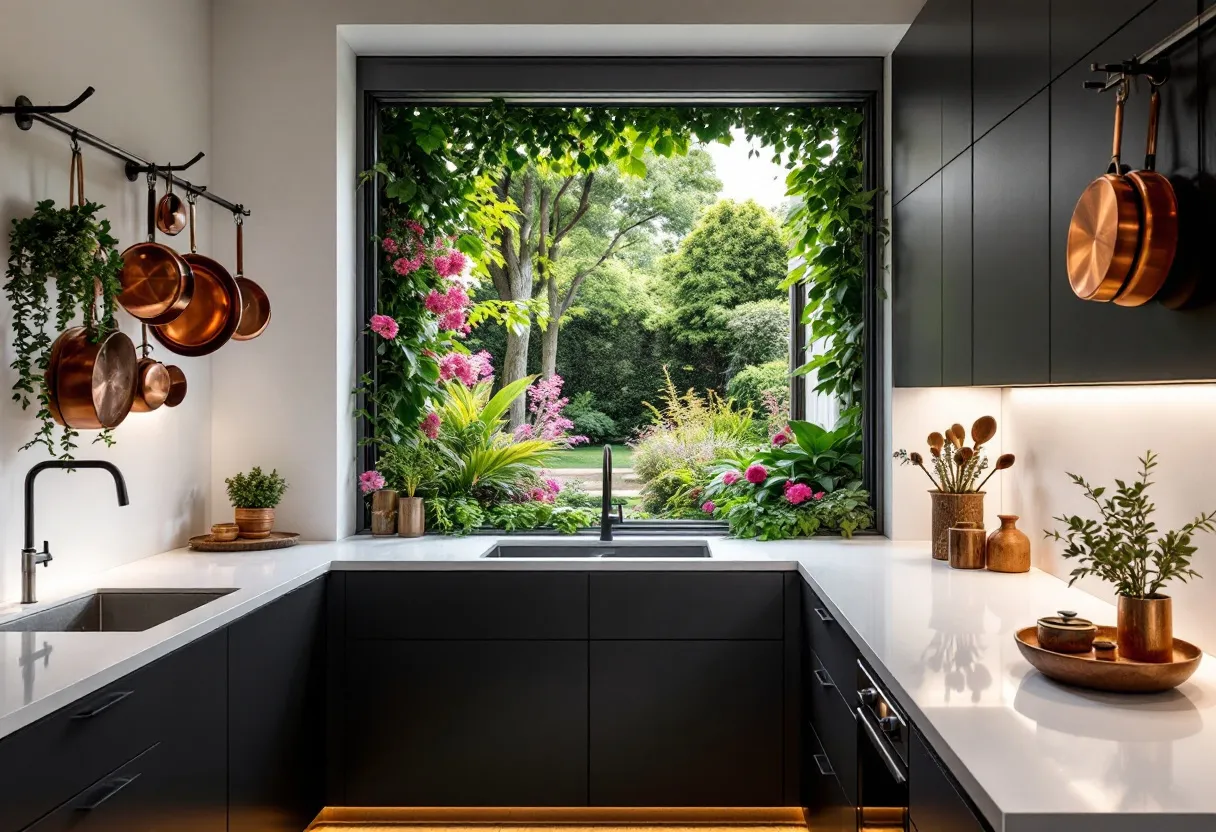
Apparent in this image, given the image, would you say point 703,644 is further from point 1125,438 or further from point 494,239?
point 494,239

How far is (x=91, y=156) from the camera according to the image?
2541 millimetres

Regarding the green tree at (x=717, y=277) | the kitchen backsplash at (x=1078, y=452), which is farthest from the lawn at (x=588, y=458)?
the kitchen backsplash at (x=1078, y=452)

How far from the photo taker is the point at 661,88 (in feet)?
11.1

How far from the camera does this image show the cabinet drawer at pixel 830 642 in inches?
85.0

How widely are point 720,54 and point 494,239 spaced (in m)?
1.12

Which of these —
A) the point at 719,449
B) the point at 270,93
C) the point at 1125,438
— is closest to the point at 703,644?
the point at 719,449

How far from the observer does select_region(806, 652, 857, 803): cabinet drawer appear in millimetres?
2135

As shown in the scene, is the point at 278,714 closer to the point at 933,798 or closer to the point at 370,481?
the point at 370,481

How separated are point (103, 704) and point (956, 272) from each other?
2.27 meters

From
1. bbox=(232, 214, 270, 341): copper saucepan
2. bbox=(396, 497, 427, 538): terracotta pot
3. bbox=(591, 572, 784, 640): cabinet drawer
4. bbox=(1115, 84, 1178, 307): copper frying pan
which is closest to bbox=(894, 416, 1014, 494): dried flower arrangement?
bbox=(591, 572, 784, 640): cabinet drawer

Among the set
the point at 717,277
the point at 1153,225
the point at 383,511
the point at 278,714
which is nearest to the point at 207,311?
the point at 383,511

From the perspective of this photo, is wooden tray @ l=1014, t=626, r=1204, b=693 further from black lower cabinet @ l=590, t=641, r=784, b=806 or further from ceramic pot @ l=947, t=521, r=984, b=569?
black lower cabinet @ l=590, t=641, r=784, b=806

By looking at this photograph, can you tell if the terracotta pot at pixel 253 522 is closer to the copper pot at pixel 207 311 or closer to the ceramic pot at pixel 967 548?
the copper pot at pixel 207 311

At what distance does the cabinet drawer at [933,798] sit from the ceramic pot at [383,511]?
2.19 meters
